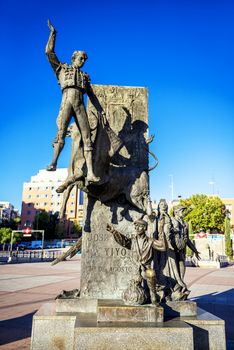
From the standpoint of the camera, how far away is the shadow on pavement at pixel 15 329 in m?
6.38

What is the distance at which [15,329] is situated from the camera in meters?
7.14

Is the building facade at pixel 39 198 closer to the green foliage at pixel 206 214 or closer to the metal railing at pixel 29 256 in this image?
the green foliage at pixel 206 214

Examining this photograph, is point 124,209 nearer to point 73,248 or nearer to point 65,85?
point 73,248

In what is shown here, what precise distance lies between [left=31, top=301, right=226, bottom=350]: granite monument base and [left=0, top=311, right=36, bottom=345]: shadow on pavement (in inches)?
83.9

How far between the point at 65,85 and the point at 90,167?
4.64ft

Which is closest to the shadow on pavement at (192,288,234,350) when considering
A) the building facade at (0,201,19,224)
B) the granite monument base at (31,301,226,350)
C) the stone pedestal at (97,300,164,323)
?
the granite monument base at (31,301,226,350)

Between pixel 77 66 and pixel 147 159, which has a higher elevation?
pixel 77 66

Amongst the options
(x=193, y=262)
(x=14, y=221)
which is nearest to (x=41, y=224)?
(x=14, y=221)

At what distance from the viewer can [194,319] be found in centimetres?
458

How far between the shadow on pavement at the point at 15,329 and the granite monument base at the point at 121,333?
6.99ft

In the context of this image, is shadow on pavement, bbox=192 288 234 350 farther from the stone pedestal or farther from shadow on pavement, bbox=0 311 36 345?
shadow on pavement, bbox=0 311 36 345

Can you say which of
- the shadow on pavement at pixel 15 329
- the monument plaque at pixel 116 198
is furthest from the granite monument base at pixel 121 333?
the shadow on pavement at pixel 15 329

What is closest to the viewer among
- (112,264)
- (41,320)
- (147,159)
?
(41,320)

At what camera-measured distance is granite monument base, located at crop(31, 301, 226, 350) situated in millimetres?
3844
